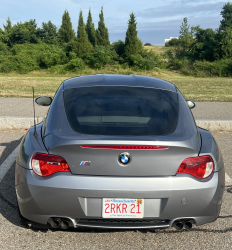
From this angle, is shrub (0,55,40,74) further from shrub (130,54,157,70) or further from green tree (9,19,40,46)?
shrub (130,54,157,70)

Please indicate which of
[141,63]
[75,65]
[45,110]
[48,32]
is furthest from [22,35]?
[45,110]

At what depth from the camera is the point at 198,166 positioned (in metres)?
2.61

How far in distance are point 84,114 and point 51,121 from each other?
303mm

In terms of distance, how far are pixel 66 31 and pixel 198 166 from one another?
5732cm

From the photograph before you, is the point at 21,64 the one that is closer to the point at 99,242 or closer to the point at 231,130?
the point at 231,130

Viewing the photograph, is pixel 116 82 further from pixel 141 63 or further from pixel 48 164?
pixel 141 63

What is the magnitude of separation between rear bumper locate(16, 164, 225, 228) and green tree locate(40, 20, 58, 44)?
58541mm

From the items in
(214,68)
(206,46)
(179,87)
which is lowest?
(179,87)

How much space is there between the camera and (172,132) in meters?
2.73

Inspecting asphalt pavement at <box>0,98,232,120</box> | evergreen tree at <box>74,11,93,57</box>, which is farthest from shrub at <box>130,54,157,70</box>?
asphalt pavement at <box>0,98,232,120</box>

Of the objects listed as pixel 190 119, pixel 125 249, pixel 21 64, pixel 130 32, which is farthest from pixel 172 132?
pixel 130 32

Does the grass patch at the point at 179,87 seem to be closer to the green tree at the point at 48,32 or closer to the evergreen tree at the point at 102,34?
the evergreen tree at the point at 102,34

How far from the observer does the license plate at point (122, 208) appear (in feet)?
8.20

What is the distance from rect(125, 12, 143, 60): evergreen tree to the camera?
50.0 meters
